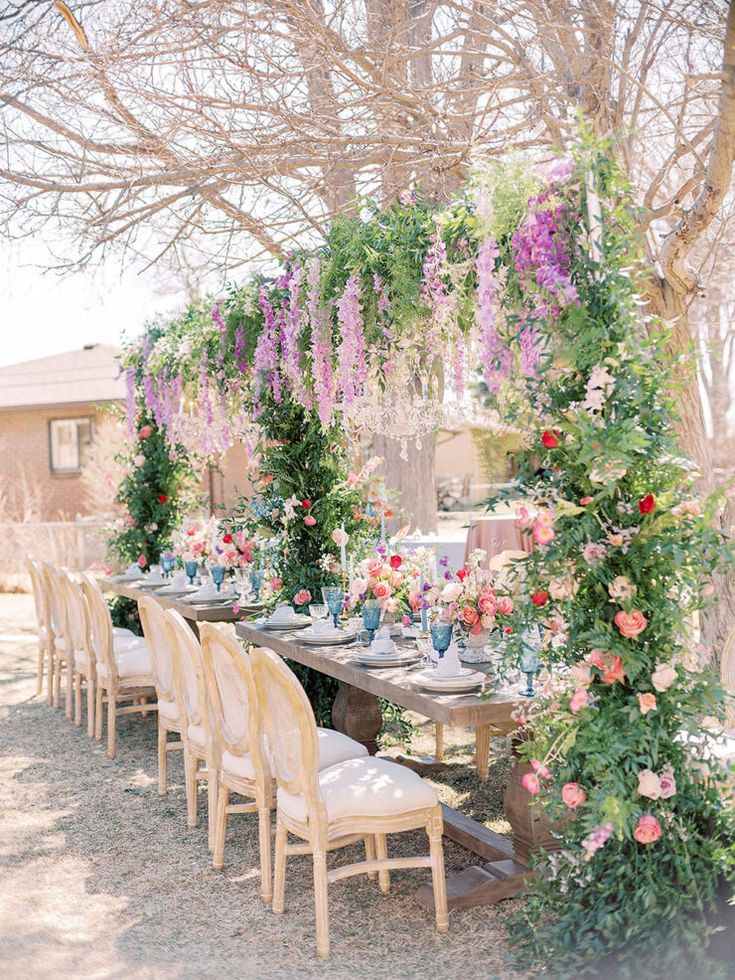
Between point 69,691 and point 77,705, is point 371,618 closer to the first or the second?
point 77,705

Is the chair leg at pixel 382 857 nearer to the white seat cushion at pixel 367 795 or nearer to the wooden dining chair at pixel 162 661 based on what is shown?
the white seat cushion at pixel 367 795

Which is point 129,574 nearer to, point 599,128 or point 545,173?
point 599,128

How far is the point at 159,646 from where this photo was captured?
532 cm

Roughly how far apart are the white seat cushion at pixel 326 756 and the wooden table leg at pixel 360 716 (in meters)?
1.21

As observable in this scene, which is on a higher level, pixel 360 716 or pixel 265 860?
pixel 360 716

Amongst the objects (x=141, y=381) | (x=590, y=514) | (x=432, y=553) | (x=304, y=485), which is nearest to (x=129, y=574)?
(x=141, y=381)

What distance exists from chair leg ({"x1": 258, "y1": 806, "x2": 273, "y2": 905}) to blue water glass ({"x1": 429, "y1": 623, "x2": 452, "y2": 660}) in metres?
0.94

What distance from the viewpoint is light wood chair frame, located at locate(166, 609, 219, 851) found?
4645 millimetres

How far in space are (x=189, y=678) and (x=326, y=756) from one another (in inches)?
36.1

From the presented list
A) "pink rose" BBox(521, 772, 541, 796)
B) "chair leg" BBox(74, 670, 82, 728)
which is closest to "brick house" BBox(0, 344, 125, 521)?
"chair leg" BBox(74, 670, 82, 728)

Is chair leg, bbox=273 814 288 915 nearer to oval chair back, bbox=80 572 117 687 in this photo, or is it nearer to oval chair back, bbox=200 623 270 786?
oval chair back, bbox=200 623 270 786

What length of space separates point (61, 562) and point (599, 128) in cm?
1063

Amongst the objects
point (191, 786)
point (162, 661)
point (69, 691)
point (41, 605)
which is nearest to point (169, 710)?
point (162, 661)

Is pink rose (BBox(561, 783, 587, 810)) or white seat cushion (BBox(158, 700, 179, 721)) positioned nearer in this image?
pink rose (BBox(561, 783, 587, 810))
